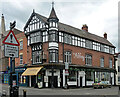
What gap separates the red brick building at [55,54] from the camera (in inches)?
1067

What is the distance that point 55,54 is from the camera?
2706 cm

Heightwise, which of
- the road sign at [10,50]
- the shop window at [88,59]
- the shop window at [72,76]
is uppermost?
the road sign at [10,50]

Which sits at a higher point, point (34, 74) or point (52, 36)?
point (52, 36)

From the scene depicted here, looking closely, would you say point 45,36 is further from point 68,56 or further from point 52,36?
point 68,56

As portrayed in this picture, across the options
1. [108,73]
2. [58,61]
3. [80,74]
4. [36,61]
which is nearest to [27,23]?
[36,61]

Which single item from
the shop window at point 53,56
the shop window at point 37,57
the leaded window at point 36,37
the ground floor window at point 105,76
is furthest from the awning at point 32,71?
the ground floor window at point 105,76

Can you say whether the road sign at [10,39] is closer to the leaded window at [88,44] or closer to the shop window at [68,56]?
the shop window at [68,56]

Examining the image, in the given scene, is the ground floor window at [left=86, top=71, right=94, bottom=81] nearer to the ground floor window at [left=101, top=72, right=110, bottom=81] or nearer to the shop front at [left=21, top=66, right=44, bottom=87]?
the ground floor window at [left=101, top=72, right=110, bottom=81]

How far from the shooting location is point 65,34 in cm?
2908

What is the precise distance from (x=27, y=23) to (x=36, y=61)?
7087 millimetres

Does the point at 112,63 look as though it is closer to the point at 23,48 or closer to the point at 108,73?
the point at 108,73

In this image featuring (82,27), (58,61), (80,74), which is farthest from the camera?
(82,27)

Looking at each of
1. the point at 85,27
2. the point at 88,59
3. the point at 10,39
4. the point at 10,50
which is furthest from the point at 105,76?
the point at 10,39

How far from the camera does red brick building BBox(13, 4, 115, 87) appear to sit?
27109mm
